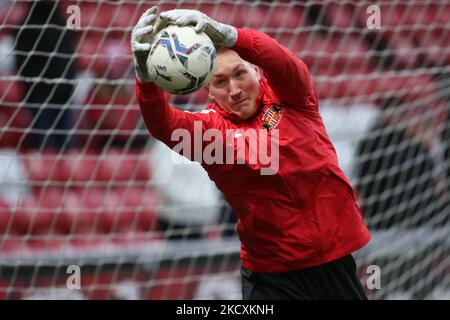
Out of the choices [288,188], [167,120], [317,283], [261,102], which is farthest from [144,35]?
[317,283]

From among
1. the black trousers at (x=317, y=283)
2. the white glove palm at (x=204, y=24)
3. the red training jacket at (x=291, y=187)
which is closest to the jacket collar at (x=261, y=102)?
the red training jacket at (x=291, y=187)

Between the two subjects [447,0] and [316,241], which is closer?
[316,241]

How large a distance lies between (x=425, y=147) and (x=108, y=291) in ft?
6.77

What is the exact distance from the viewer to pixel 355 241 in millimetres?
2621

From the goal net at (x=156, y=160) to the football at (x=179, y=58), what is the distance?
1493 millimetres

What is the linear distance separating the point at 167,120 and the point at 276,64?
0.36 meters

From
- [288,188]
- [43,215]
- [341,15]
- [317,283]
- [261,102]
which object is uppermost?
[341,15]

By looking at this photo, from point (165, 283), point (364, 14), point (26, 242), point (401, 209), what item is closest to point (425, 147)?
point (401, 209)

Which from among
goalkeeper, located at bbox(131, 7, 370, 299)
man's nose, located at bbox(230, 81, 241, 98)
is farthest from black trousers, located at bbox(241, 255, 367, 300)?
man's nose, located at bbox(230, 81, 241, 98)

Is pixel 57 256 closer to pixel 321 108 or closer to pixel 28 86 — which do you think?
pixel 28 86

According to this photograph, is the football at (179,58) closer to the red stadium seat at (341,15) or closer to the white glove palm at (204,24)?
the white glove palm at (204,24)

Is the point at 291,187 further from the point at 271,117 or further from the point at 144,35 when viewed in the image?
the point at 144,35

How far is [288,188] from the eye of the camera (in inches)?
99.5
